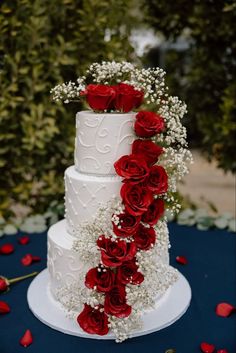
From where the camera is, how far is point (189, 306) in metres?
2.46

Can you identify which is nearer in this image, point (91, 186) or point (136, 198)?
point (136, 198)

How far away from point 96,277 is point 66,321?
344mm

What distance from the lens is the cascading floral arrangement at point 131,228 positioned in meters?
2.02

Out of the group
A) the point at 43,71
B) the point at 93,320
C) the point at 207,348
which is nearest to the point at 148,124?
the point at 93,320

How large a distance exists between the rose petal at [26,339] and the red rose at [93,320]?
23cm

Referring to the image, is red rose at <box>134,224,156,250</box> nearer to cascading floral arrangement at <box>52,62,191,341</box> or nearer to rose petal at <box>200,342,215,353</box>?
cascading floral arrangement at <box>52,62,191,341</box>

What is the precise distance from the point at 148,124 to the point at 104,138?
10.1 inches

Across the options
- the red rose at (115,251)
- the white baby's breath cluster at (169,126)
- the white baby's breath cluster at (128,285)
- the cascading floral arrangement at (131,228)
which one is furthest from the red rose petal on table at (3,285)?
the white baby's breath cluster at (169,126)

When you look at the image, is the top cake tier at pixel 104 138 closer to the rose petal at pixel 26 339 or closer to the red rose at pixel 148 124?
the red rose at pixel 148 124

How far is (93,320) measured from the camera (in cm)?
211

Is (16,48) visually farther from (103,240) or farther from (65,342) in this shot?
(65,342)

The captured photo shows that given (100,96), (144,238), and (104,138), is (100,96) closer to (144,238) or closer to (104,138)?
(104,138)

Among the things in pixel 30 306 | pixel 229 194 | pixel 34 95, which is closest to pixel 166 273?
pixel 30 306

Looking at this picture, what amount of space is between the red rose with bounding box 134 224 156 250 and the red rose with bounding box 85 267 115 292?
0.18 meters
